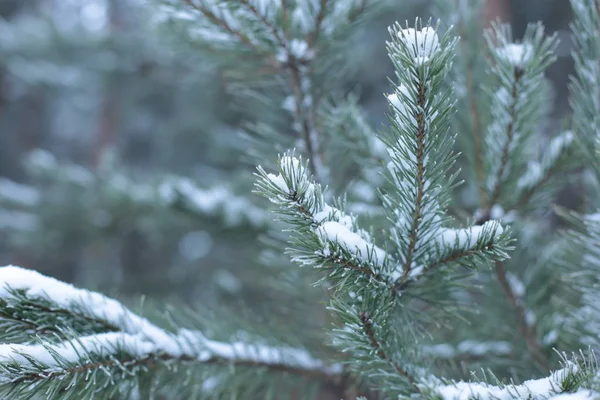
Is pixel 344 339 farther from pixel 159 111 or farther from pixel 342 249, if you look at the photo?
pixel 159 111

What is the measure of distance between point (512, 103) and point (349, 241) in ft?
1.78

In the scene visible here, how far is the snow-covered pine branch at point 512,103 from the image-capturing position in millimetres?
1002

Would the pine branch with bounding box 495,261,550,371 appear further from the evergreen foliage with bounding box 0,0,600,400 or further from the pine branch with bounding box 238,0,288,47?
the pine branch with bounding box 238,0,288,47

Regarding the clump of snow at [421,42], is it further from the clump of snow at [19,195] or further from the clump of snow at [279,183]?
the clump of snow at [19,195]

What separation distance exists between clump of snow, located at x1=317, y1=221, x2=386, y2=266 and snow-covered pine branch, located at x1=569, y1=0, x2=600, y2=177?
2.03ft

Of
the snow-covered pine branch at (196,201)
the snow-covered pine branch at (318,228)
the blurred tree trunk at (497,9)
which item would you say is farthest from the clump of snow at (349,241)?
the blurred tree trunk at (497,9)

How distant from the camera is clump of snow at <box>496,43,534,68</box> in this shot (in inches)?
39.2

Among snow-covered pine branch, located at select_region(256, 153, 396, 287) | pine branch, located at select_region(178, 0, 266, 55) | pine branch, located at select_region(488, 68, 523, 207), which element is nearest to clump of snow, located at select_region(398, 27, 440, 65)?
snow-covered pine branch, located at select_region(256, 153, 396, 287)

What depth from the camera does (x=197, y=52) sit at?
1544 mm

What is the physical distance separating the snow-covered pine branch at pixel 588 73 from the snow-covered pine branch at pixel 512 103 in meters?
0.10

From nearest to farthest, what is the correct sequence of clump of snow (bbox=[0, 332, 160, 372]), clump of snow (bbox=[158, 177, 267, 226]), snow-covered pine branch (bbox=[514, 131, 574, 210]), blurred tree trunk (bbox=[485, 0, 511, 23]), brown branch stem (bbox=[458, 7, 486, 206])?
clump of snow (bbox=[0, 332, 160, 372]) → snow-covered pine branch (bbox=[514, 131, 574, 210]) → brown branch stem (bbox=[458, 7, 486, 206]) → clump of snow (bbox=[158, 177, 267, 226]) → blurred tree trunk (bbox=[485, 0, 511, 23])

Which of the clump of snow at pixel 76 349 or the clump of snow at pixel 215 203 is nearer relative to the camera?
the clump of snow at pixel 76 349

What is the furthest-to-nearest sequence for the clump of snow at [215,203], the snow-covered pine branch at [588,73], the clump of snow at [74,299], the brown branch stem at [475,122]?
the clump of snow at [215,203] < the brown branch stem at [475,122] < the snow-covered pine branch at [588,73] < the clump of snow at [74,299]

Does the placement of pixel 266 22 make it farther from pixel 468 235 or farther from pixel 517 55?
pixel 468 235
